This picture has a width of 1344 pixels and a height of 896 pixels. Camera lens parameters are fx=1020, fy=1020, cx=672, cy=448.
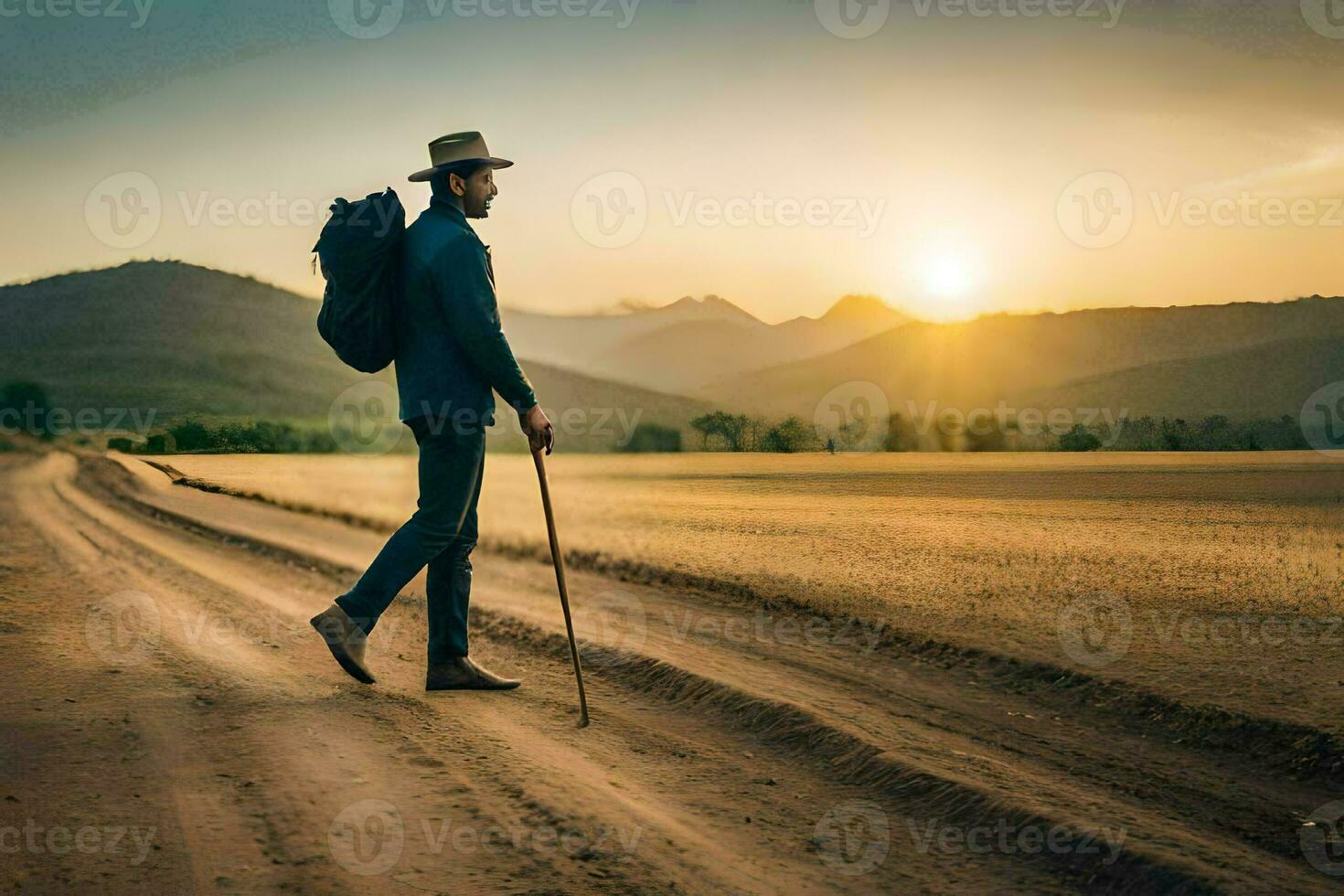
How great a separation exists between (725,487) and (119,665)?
1800 cm

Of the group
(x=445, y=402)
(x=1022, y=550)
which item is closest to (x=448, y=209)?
(x=445, y=402)

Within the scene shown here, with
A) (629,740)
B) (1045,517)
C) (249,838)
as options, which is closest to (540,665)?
(629,740)

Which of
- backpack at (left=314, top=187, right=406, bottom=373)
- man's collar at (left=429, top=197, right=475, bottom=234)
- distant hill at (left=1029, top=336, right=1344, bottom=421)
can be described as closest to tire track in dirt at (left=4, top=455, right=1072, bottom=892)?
backpack at (left=314, top=187, right=406, bottom=373)

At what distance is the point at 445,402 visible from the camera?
5.60m

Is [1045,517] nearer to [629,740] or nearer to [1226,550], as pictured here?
[1226,550]

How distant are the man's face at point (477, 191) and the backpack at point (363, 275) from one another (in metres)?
0.41

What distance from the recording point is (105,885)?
321cm

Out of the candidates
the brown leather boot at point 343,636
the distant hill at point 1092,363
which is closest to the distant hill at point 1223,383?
the distant hill at point 1092,363

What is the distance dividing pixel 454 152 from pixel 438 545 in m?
2.25

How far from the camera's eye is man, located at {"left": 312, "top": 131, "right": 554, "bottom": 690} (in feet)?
18.1

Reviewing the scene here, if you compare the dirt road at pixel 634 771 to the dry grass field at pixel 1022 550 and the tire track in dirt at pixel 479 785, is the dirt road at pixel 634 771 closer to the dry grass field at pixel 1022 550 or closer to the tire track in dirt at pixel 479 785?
the tire track in dirt at pixel 479 785

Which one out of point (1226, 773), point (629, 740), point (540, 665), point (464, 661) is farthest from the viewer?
point (540, 665)

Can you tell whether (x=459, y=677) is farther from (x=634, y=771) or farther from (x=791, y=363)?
(x=791, y=363)

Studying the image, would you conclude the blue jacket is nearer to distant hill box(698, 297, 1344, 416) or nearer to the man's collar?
the man's collar
